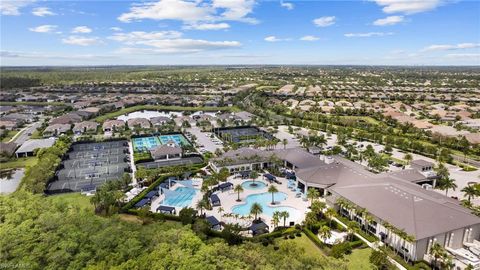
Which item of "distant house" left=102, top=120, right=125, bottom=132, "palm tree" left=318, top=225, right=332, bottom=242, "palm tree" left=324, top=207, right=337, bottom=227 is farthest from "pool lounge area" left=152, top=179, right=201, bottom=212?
"distant house" left=102, top=120, right=125, bottom=132

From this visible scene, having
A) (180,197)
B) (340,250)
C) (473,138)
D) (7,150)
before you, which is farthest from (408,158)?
(7,150)

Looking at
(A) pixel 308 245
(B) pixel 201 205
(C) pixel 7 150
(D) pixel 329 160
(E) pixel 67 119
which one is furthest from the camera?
(E) pixel 67 119

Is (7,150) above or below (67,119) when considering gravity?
below

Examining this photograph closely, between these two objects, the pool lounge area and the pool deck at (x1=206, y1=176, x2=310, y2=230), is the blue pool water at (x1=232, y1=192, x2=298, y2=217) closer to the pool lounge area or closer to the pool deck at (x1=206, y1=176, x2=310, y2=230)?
the pool deck at (x1=206, y1=176, x2=310, y2=230)

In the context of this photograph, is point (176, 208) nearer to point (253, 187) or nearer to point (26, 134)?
point (253, 187)

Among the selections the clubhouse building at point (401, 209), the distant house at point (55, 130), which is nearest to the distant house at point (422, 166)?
the clubhouse building at point (401, 209)

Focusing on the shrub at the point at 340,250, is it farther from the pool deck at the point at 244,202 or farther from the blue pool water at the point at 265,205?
the blue pool water at the point at 265,205

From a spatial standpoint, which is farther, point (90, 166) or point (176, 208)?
point (90, 166)
